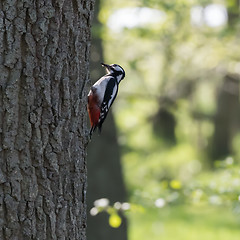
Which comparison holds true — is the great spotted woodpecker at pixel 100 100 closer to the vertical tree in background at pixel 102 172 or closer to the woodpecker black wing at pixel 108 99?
the woodpecker black wing at pixel 108 99

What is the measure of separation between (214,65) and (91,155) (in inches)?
150

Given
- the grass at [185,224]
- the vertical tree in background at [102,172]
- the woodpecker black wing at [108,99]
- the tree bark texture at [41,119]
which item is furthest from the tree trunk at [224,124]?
the tree bark texture at [41,119]

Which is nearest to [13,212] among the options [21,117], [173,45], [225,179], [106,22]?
[21,117]

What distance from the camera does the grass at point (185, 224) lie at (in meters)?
9.90

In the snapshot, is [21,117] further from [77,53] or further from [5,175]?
[77,53]

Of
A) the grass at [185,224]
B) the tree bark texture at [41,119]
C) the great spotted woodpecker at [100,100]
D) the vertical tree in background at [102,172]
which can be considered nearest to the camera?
the tree bark texture at [41,119]

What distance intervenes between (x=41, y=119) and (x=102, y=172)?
4.26m

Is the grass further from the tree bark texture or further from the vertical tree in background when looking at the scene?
the tree bark texture

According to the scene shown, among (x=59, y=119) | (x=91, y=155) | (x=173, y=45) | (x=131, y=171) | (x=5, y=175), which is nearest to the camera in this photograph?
(x=5, y=175)

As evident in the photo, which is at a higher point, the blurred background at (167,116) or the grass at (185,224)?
the blurred background at (167,116)

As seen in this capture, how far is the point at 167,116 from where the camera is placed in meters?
10.8

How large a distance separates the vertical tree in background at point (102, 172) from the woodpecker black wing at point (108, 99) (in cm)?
187

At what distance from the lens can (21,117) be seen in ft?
8.38

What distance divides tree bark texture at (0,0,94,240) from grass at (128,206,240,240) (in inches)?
267
